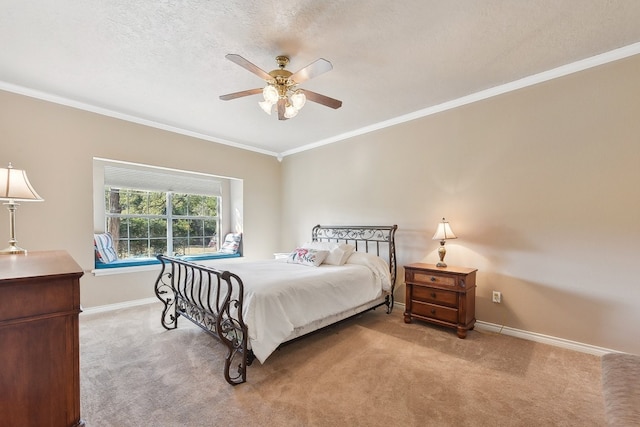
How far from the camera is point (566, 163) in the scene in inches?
106

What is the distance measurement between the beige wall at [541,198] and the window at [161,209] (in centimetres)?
335

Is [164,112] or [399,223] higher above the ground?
[164,112]

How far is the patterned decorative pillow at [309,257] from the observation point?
3.55 meters

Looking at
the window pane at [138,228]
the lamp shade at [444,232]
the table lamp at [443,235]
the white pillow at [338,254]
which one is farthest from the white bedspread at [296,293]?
the window pane at [138,228]

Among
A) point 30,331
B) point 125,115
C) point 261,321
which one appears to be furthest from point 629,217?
point 125,115

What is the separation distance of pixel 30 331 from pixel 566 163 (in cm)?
402

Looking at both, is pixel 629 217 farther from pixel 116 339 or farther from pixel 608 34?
pixel 116 339

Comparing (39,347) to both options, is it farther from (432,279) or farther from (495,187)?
(495,187)

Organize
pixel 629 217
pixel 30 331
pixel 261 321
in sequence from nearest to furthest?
pixel 30 331 → pixel 261 321 → pixel 629 217

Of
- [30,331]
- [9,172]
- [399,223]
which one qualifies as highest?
[9,172]

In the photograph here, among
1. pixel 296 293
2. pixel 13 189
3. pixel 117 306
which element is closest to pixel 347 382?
pixel 296 293

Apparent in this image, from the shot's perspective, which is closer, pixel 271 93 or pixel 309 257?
pixel 271 93

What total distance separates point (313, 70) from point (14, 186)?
8.31ft

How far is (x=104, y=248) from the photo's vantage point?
13.0ft
